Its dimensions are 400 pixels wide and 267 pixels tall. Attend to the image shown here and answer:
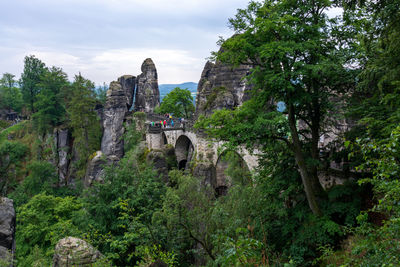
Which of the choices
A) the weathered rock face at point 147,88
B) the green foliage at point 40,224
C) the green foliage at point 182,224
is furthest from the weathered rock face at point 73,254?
the weathered rock face at point 147,88

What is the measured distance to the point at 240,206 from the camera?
1113 cm

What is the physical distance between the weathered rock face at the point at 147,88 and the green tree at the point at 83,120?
9864 millimetres

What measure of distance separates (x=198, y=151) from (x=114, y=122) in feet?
49.3

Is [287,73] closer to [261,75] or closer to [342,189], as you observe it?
[261,75]

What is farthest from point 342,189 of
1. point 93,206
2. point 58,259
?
point 93,206

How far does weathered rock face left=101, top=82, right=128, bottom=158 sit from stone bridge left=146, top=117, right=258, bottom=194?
15.2 ft

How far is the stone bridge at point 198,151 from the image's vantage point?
18.8 meters

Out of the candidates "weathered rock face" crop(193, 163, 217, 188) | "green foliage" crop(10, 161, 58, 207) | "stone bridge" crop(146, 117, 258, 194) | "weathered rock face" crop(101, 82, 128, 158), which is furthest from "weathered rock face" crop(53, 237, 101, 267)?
"weathered rock face" crop(101, 82, 128, 158)

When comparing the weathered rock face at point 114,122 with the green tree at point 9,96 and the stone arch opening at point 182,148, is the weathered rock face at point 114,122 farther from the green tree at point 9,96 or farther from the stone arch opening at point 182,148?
the green tree at point 9,96

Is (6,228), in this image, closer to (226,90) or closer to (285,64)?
(285,64)

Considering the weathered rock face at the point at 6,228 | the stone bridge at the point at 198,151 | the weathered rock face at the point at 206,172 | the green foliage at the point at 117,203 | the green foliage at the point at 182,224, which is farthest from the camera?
the weathered rock face at the point at 206,172

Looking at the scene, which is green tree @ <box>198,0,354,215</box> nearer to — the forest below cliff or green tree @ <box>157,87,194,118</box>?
the forest below cliff

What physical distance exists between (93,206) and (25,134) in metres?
32.0

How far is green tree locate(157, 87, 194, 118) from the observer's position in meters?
43.7
